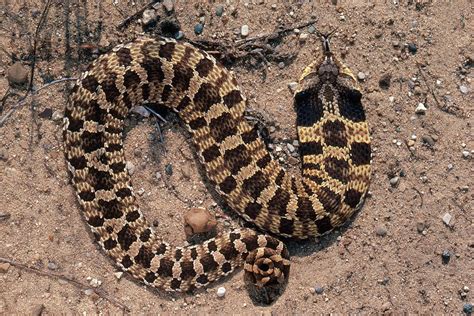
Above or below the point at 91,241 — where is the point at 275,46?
above

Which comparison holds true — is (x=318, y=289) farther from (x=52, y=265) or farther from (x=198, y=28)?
(x=198, y=28)

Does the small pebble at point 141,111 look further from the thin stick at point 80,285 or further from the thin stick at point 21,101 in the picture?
the thin stick at point 80,285

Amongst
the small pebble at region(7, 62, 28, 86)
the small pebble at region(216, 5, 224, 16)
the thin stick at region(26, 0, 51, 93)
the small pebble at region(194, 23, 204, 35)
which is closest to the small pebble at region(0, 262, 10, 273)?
the thin stick at region(26, 0, 51, 93)

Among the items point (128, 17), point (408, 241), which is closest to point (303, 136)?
point (408, 241)

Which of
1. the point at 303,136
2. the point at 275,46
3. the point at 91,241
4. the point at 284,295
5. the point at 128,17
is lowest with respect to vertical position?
the point at 284,295

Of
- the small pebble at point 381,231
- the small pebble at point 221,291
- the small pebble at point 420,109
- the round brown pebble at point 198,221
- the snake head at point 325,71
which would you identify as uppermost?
the snake head at point 325,71

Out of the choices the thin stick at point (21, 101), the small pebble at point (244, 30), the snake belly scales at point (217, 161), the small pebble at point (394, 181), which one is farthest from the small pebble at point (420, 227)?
the thin stick at point (21, 101)

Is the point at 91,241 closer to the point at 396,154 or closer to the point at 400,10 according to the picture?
the point at 396,154
